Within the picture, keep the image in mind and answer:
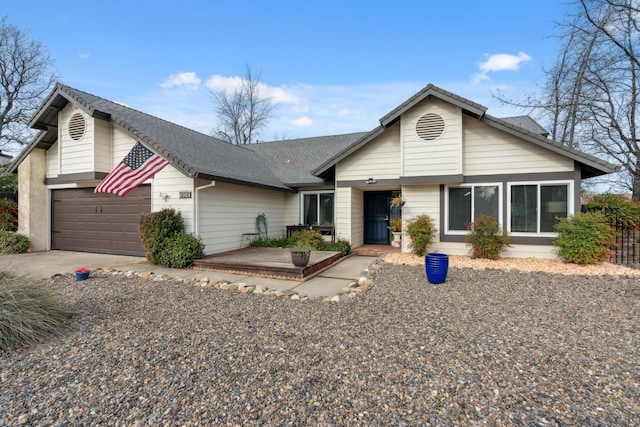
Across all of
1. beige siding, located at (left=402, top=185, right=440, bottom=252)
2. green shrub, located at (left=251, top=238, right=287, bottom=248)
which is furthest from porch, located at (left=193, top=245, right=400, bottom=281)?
beige siding, located at (left=402, top=185, right=440, bottom=252)

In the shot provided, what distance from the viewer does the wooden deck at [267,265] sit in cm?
686

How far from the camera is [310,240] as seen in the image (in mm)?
10391

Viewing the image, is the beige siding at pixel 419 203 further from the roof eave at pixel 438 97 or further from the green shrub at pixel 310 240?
the green shrub at pixel 310 240

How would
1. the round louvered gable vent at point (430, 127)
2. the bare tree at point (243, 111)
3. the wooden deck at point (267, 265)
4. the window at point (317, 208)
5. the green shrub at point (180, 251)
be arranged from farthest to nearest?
the bare tree at point (243, 111), the window at point (317, 208), the round louvered gable vent at point (430, 127), the green shrub at point (180, 251), the wooden deck at point (267, 265)

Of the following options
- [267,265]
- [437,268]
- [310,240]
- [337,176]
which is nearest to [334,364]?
[437,268]

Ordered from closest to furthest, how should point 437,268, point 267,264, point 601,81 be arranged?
point 437,268, point 267,264, point 601,81

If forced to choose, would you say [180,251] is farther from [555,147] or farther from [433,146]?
[555,147]

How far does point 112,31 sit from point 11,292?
37.7ft

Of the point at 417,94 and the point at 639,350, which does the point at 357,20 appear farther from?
the point at 639,350

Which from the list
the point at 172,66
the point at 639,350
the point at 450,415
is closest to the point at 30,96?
the point at 172,66

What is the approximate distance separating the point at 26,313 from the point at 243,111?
26329mm

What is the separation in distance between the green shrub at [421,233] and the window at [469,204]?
75cm

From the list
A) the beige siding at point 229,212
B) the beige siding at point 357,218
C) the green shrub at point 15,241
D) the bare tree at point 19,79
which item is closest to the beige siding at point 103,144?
the beige siding at point 229,212

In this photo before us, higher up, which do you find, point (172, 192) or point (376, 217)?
point (172, 192)
